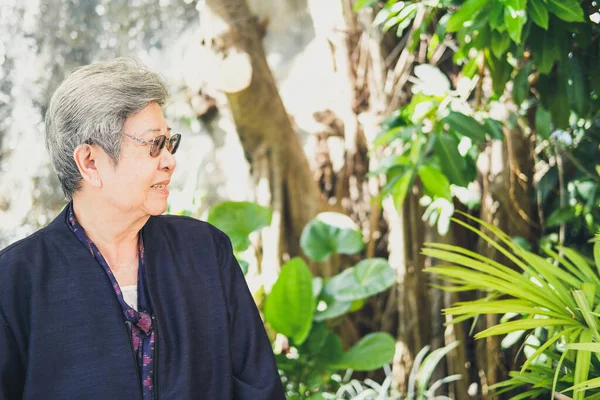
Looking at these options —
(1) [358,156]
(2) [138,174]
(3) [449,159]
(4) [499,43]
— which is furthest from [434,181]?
(1) [358,156]

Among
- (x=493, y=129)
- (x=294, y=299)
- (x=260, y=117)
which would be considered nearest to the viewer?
(x=493, y=129)

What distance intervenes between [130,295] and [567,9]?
1.16 meters

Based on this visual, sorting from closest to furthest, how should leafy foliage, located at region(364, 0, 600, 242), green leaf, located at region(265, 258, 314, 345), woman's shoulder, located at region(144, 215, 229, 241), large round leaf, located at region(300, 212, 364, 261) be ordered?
woman's shoulder, located at region(144, 215, 229, 241) → leafy foliage, located at region(364, 0, 600, 242) → green leaf, located at region(265, 258, 314, 345) → large round leaf, located at region(300, 212, 364, 261)

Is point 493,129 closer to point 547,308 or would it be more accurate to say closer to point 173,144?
point 547,308

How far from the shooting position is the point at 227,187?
147 inches

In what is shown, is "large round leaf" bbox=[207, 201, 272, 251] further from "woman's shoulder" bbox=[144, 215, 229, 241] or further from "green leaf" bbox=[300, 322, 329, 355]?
"woman's shoulder" bbox=[144, 215, 229, 241]

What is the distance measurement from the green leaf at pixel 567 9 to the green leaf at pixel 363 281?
A: 119cm

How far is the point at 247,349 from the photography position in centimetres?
167

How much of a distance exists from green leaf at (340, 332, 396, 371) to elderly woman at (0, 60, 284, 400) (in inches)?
36.1

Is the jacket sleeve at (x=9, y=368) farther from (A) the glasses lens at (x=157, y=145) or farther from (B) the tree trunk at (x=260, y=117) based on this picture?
(B) the tree trunk at (x=260, y=117)

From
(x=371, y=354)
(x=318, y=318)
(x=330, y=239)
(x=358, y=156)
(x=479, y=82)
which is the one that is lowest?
(x=371, y=354)

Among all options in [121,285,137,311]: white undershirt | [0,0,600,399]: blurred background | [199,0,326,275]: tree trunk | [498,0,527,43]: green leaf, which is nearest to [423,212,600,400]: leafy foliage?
[0,0,600,399]: blurred background

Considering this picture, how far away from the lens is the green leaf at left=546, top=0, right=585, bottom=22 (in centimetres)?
Result: 164

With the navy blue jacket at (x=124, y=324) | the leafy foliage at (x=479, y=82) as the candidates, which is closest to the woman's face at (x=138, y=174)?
the navy blue jacket at (x=124, y=324)
